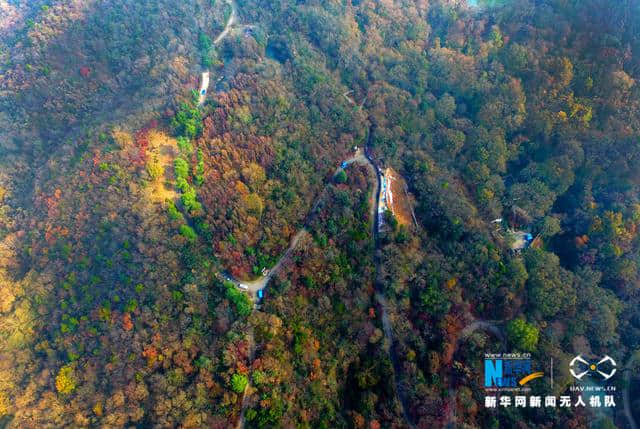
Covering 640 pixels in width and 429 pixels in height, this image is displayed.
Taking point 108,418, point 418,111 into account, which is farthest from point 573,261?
point 108,418

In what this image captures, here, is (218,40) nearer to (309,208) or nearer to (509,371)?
(309,208)

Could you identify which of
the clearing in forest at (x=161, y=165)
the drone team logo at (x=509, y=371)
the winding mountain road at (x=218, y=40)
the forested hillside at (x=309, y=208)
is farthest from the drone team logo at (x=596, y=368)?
the winding mountain road at (x=218, y=40)

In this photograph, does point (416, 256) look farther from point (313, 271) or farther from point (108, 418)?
point (108, 418)

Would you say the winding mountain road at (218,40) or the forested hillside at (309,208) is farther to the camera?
the winding mountain road at (218,40)

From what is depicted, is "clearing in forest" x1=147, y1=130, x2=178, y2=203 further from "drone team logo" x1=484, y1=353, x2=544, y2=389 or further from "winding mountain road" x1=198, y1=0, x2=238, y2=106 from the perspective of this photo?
"drone team logo" x1=484, y1=353, x2=544, y2=389

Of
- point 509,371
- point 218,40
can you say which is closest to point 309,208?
point 509,371

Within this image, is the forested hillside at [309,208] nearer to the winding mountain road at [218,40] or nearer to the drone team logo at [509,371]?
the winding mountain road at [218,40]
